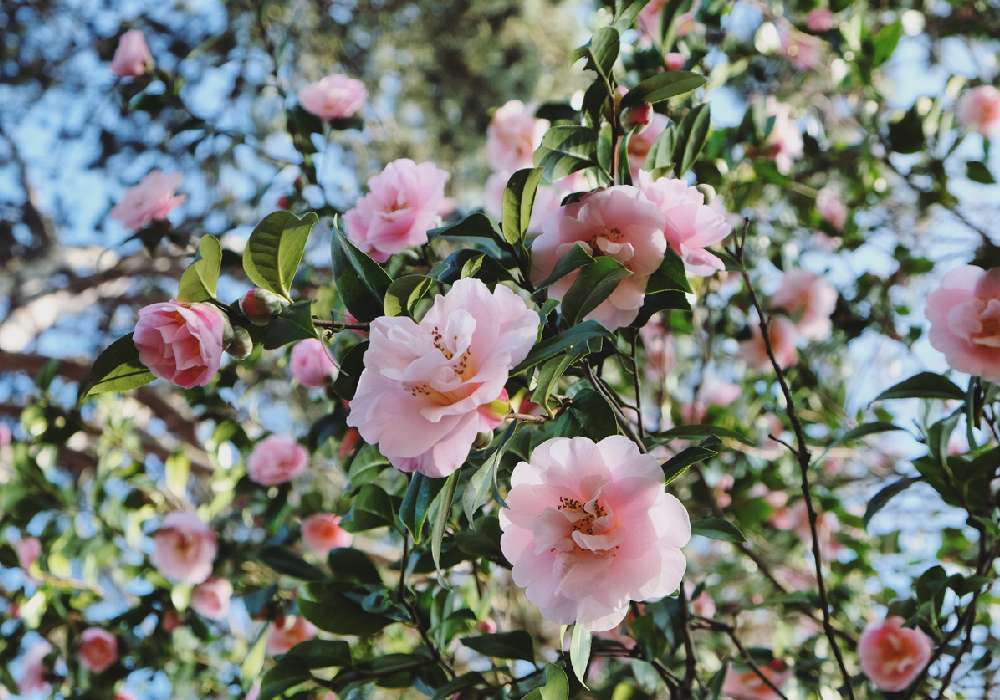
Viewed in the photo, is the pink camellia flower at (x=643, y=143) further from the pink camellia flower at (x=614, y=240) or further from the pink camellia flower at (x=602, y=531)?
the pink camellia flower at (x=602, y=531)

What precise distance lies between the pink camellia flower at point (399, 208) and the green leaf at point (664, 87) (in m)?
0.24

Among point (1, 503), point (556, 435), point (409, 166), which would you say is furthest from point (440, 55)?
point (556, 435)

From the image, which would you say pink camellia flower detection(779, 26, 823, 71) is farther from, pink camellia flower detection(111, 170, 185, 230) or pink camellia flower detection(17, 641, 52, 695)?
pink camellia flower detection(17, 641, 52, 695)

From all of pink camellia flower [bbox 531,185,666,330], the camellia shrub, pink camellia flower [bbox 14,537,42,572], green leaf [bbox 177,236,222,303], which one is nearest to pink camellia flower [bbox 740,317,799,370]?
the camellia shrub

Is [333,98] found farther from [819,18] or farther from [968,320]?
[819,18]

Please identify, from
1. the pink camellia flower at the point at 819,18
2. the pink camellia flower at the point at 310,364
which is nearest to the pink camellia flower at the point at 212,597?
A: the pink camellia flower at the point at 310,364

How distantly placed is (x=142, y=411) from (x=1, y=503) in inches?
51.6

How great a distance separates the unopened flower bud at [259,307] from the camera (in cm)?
70

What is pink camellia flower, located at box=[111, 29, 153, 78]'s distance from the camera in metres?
1.46

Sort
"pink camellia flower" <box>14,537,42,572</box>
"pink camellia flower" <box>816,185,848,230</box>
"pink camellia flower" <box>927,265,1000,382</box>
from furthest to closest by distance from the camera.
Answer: "pink camellia flower" <box>816,185,848,230</box>, "pink camellia flower" <box>14,537,42,572</box>, "pink camellia flower" <box>927,265,1000,382</box>

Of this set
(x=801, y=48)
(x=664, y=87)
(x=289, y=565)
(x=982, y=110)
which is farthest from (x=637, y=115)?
(x=801, y=48)

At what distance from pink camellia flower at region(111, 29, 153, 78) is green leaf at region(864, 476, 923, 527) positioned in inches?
54.5

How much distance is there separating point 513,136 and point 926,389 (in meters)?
0.67

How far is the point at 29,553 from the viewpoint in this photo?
1701 mm
